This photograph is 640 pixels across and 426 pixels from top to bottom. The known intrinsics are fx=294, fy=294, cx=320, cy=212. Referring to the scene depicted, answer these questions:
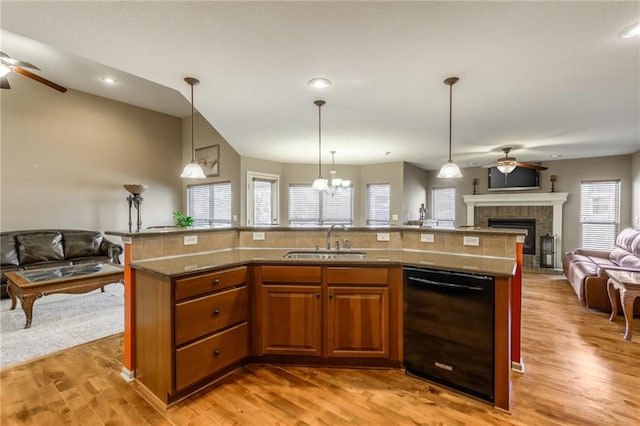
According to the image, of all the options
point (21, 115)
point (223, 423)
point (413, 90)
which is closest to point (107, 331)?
point (223, 423)

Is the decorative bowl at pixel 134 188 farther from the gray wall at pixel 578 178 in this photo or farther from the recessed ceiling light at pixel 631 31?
the gray wall at pixel 578 178

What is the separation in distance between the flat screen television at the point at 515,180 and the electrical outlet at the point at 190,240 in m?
7.20

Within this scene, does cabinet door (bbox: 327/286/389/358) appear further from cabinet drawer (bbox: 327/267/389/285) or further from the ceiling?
the ceiling

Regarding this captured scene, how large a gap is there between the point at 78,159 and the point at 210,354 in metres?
5.78

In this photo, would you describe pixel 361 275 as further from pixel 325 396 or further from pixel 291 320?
pixel 325 396

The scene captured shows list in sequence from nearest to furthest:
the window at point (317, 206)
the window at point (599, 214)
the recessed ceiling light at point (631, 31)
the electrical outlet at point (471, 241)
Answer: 1. the recessed ceiling light at point (631, 31)
2. the electrical outlet at point (471, 241)
3. the window at point (599, 214)
4. the window at point (317, 206)

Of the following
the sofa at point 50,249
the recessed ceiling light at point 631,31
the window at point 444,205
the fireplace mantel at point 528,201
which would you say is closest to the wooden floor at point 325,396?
the recessed ceiling light at point 631,31

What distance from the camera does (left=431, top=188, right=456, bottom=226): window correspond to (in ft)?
26.4

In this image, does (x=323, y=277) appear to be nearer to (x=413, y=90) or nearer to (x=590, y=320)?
(x=413, y=90)

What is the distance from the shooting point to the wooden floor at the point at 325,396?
186cm

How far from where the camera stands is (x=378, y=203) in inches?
296

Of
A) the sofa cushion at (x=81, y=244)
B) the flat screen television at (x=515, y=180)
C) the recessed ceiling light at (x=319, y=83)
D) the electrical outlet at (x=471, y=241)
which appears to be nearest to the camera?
the electrical outlet at (x=471, y=241)

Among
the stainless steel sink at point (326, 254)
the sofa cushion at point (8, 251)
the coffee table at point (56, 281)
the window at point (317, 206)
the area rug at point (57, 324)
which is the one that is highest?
the window at point (317, 206)

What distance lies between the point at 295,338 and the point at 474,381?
4.35ft
